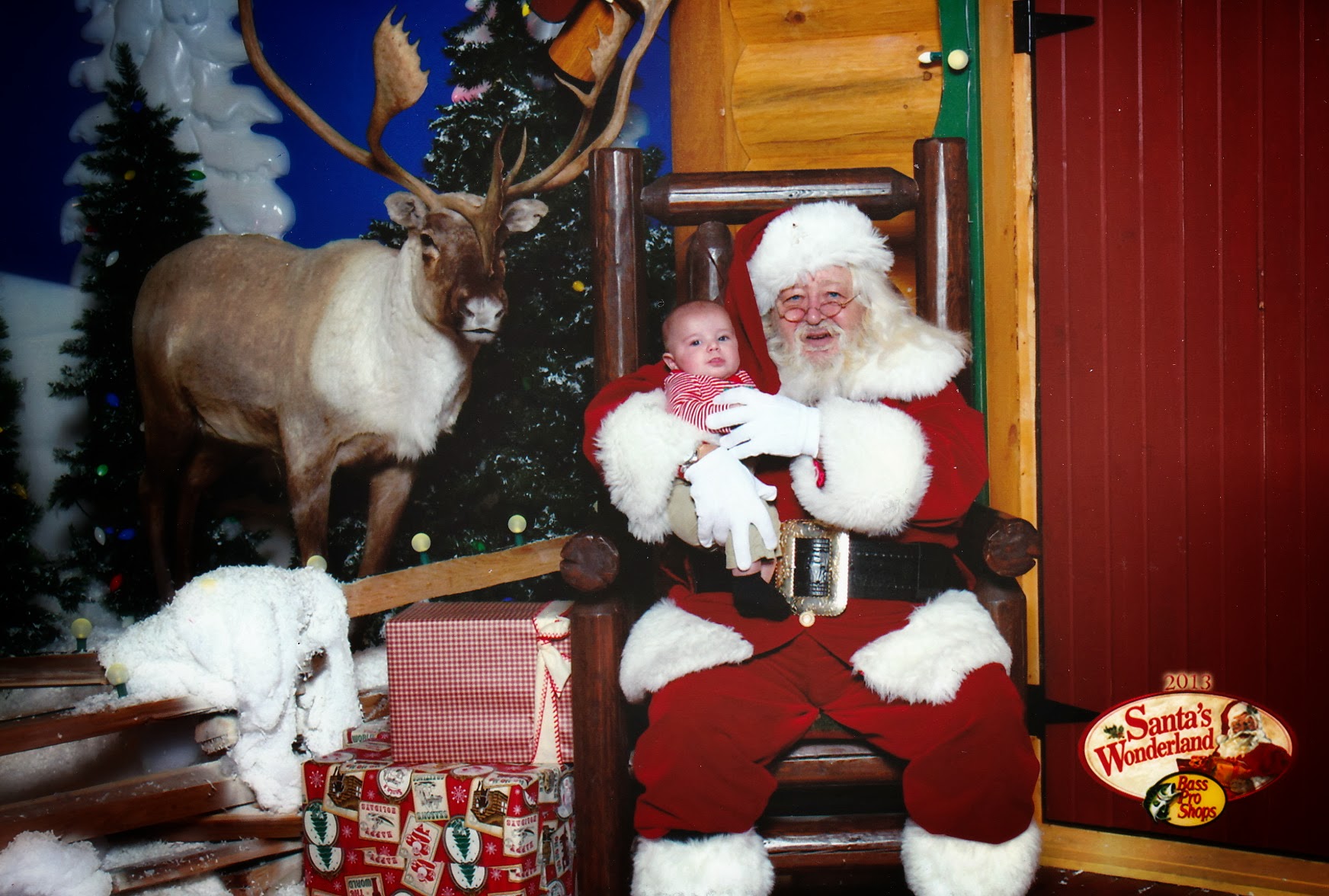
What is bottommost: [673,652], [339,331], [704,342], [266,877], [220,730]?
[266,877]

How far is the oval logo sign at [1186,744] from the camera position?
6.97 ft

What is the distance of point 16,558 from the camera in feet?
8.71

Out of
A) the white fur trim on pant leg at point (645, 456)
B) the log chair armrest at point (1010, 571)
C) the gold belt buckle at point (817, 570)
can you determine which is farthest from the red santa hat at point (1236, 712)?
the white fur trim on pant leg at point (645, 456)

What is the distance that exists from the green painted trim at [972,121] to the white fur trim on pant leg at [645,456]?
926mm

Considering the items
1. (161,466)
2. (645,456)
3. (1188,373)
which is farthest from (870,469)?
(161,466)

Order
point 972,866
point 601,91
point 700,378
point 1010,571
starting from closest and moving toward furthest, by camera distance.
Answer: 1. point 972,866
2. point 1010,571
3. point 700,378
4. point 601,91

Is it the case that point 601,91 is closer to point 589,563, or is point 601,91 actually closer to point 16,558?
point 589,563

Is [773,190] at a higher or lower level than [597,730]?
higher

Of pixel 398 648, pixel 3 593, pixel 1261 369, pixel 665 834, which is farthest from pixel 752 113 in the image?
pixel 3 593

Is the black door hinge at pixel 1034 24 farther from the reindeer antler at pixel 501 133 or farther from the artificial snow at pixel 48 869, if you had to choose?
the artificial snow at pixel 48 869

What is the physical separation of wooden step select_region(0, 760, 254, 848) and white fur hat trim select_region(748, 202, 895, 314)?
5.43 ft

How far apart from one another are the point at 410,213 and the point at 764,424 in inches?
47.7

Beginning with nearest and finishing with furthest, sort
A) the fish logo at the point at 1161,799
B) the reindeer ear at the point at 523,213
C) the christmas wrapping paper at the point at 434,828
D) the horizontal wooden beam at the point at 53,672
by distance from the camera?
the christmas wrapping paper at the point at 434,828
the horizontal wooden beam at the point at 53,672
the fish logo at the point at 1161,799
the reindeer ear at the point at 523,213

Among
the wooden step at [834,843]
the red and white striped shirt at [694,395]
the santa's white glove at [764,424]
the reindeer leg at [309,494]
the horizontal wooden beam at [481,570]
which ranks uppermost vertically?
the red and white striped shirt at [694,395]
